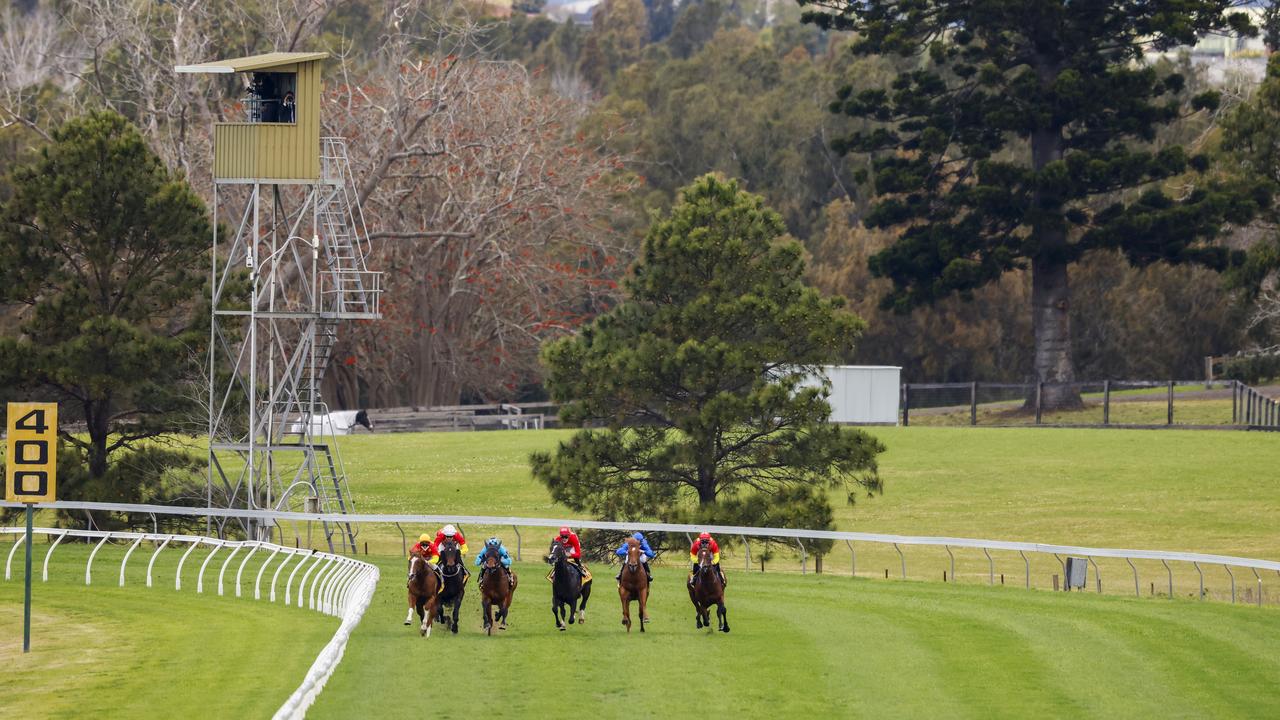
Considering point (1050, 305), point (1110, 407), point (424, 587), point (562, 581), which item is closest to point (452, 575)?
point (424, 587)

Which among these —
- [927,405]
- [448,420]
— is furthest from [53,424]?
[927,405]

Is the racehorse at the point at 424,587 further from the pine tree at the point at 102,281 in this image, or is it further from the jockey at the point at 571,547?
the pine tree at the point at 102,281

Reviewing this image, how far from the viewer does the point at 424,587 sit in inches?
756

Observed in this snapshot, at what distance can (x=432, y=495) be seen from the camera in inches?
1746

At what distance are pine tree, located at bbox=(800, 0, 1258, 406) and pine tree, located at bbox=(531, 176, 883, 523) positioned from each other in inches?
853

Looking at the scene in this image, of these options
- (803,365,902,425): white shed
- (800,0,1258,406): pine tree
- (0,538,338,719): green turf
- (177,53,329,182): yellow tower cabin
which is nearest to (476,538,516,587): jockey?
(0,538,338,719): green turf

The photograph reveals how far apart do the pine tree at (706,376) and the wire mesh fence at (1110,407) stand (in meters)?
21.2

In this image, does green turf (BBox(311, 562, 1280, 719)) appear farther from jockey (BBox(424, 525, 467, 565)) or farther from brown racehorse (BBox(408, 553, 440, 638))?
jockey (BBox(424, 525, 467, 565))

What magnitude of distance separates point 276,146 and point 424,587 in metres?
17.4

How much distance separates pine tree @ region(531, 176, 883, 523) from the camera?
105 ft

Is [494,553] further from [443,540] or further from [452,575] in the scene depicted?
[443,540]

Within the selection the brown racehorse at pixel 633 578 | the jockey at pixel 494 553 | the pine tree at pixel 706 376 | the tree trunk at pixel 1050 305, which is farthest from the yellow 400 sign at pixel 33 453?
the tree trunk at pixel 1050 305

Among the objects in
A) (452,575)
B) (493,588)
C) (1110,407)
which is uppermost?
(1110,407)

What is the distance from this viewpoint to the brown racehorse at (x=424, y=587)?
1911 cm
